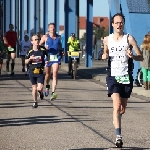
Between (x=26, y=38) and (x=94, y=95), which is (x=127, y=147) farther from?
(x=26, y=38)

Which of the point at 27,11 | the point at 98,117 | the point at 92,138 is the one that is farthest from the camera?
the point at 27,11

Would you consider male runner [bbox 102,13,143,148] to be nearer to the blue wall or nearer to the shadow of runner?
the shadow of runner

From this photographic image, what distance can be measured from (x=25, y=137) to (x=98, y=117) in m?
3.16

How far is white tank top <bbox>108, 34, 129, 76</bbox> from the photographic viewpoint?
391 inches

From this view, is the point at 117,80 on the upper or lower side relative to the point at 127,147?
upper

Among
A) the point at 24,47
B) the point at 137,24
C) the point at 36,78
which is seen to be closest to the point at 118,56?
the point at 36,78

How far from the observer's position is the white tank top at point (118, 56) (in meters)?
9.93

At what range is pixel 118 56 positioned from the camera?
9977mm

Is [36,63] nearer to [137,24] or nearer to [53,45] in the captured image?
[53,45]

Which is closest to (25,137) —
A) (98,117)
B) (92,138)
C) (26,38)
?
(92,138)

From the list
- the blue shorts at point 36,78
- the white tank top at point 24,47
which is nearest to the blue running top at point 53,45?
the blue shorts at point 36,78

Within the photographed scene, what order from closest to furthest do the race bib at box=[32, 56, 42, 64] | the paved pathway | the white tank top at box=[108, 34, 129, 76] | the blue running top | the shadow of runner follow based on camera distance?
the white tank top at box=[108, 34, 129, 76] < the paved pathway < the shadow of runner < the race bib at box=[32, 56, 42, 64] < the blue running top

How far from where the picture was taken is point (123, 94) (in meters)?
10.0

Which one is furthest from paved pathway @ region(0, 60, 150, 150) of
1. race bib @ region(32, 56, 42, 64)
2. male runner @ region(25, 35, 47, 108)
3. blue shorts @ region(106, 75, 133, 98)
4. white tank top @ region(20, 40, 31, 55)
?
white tank top @ region(20, 40, 31, 55)
